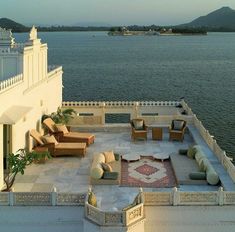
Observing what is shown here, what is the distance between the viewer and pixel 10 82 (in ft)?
49.7

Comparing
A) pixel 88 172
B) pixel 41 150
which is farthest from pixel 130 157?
pixel 41 150

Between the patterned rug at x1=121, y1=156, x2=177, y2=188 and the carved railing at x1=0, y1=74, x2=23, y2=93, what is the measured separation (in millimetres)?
4227

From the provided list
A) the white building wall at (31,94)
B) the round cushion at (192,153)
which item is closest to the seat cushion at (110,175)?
the white building wall at (31,94)

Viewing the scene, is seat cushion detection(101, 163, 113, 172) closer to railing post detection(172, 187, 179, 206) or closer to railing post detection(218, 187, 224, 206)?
railing post detection(172, 187, 179, 206)

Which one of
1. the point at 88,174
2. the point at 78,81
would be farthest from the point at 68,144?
the point at 78,81

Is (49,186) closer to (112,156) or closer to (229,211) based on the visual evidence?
(112,156)

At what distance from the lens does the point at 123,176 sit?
1457 centimetres

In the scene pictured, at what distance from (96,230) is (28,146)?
20.1ft

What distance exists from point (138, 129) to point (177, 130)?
1.49 metres

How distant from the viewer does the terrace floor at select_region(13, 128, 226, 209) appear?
13.3m

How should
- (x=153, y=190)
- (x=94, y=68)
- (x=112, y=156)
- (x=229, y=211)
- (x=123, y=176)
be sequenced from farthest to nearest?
(x=94, y=68) < (x=112, y=156) < (x=123, y=176) < (x=153, y=190) < (x=229, y=211)

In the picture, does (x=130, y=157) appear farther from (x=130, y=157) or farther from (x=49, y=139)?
(x=49, y=139)

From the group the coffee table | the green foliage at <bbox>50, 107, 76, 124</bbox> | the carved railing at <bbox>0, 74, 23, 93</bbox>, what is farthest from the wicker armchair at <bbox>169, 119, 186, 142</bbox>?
the carved railing at <bbox>0, 74, 23, 93</bbox>

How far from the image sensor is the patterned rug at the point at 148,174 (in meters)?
14.0
